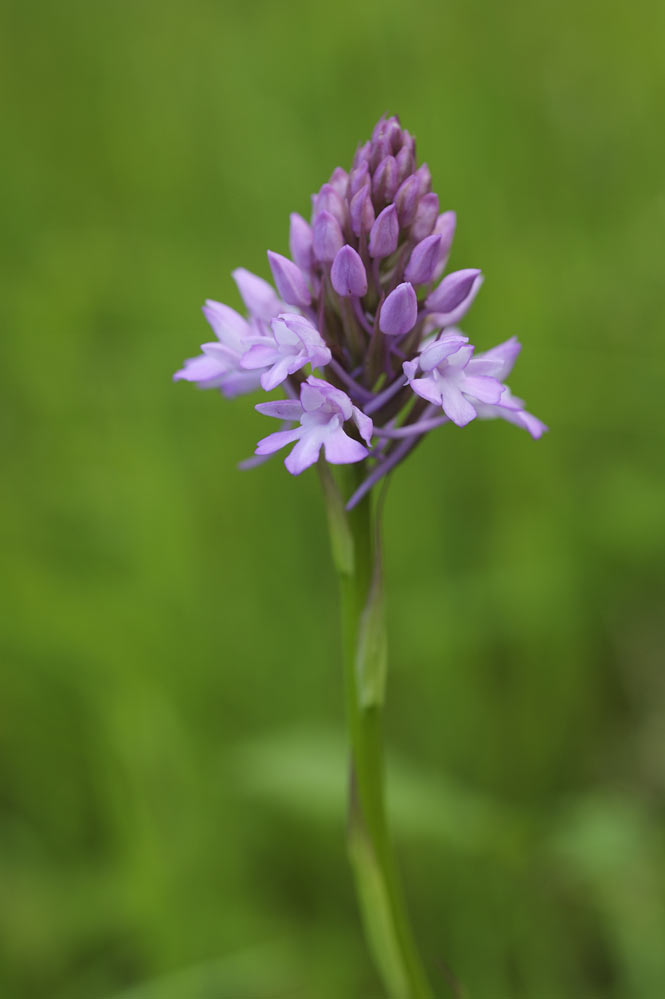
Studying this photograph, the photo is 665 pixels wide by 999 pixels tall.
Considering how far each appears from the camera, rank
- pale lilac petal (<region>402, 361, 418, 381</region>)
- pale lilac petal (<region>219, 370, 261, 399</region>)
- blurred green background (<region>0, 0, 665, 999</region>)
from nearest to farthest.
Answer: pale lilac petal (<region>402, 361, 418, 381</region>), pale lilac petal (<region>219, 370, 261, 399</region>), blurred green background (<region>0, 0, 665, 999</region>)

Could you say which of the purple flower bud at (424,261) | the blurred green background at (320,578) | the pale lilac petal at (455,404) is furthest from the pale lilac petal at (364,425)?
the blurred green background at (320,578)

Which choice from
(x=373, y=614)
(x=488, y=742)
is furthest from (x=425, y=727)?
(x=373, y=614)

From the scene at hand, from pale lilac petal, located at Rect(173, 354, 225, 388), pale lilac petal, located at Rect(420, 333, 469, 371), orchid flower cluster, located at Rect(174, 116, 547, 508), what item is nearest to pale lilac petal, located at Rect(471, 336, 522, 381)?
orchid flower cluster, located at Rect(174, 116, 547, 508)

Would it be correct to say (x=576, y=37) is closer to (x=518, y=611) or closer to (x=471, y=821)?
(x=518, y=611)

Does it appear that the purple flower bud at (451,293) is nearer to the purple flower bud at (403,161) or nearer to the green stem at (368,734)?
the purple flower bud at (403,161)

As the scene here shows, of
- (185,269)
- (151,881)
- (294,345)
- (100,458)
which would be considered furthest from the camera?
(185,269)

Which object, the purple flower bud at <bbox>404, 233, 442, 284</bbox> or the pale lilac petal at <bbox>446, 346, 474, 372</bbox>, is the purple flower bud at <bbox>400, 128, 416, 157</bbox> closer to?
the purple flower bud at <bbox>404, 233, 442, 284</bbox>
